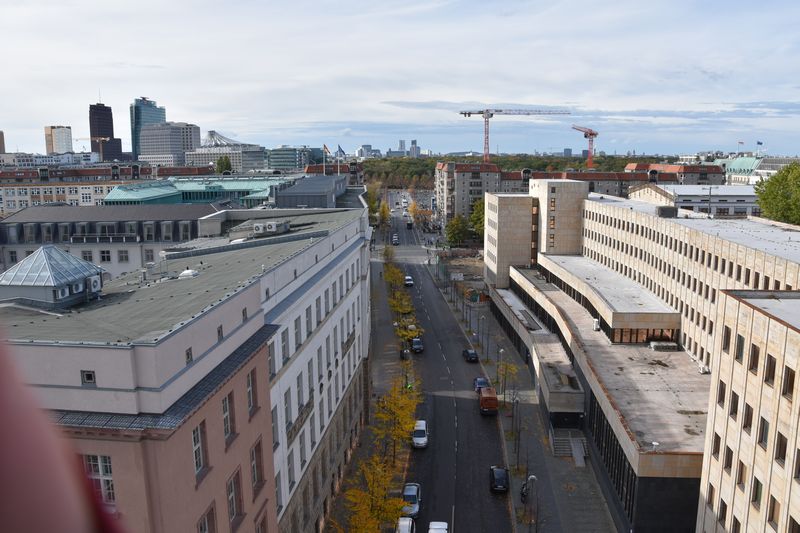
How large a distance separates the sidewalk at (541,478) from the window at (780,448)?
15960mm

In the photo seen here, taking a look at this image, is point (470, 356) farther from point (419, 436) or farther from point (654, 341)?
point (419, 436)

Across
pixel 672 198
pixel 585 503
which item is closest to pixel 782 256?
pixel 585 503

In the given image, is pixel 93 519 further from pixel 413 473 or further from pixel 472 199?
pixel 472 199

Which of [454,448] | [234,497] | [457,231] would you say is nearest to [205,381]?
[234,497]

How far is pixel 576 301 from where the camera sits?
71812mm

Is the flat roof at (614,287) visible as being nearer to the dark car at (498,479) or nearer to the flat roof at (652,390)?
the flat roof at (652,390)

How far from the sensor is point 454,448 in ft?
166

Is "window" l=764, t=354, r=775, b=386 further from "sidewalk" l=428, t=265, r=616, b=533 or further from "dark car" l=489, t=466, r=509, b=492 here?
"dark car" l=489, t=466, r=509, b=492

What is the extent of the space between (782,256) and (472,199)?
10743cm

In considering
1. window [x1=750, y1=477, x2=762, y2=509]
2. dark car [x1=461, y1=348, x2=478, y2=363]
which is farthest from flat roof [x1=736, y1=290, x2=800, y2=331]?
dark car [x1=461, y1=348, x2=478, y2=363]

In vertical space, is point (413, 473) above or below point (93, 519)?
below

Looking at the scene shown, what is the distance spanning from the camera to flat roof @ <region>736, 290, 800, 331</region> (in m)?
27.3

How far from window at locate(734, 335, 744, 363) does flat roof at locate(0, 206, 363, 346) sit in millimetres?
20669

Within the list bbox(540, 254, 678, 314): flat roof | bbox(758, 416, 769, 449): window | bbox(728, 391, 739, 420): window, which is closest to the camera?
bbox(758, 416, 769, 449): window
